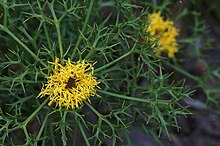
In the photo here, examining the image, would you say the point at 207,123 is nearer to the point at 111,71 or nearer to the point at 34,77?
the point at 111,71

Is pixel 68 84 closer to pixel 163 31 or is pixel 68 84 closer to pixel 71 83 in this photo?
pixel 71 83

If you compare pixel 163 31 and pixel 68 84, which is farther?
pixel 163 31

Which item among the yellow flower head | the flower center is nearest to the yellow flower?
the flower center

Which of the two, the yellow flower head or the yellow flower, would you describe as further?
the yellow flower head

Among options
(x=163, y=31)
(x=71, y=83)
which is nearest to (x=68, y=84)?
(x=71, y=83)

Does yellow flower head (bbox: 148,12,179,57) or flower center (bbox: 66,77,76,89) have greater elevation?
yellow flower head (bbox: 148,12,179,57)

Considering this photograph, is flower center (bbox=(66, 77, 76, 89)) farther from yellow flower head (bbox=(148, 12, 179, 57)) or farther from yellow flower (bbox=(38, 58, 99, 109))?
yellow flower head (bbox=(148, 12, 179, 57))

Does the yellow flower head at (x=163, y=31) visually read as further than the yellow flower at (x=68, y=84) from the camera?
Yes

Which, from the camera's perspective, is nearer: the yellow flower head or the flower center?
the flower center

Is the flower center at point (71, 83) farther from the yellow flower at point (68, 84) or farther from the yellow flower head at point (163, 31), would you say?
the yellow flower head at point (163, 31)

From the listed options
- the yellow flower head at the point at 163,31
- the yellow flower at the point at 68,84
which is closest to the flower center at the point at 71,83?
the yellow flower at the point at 68,84
